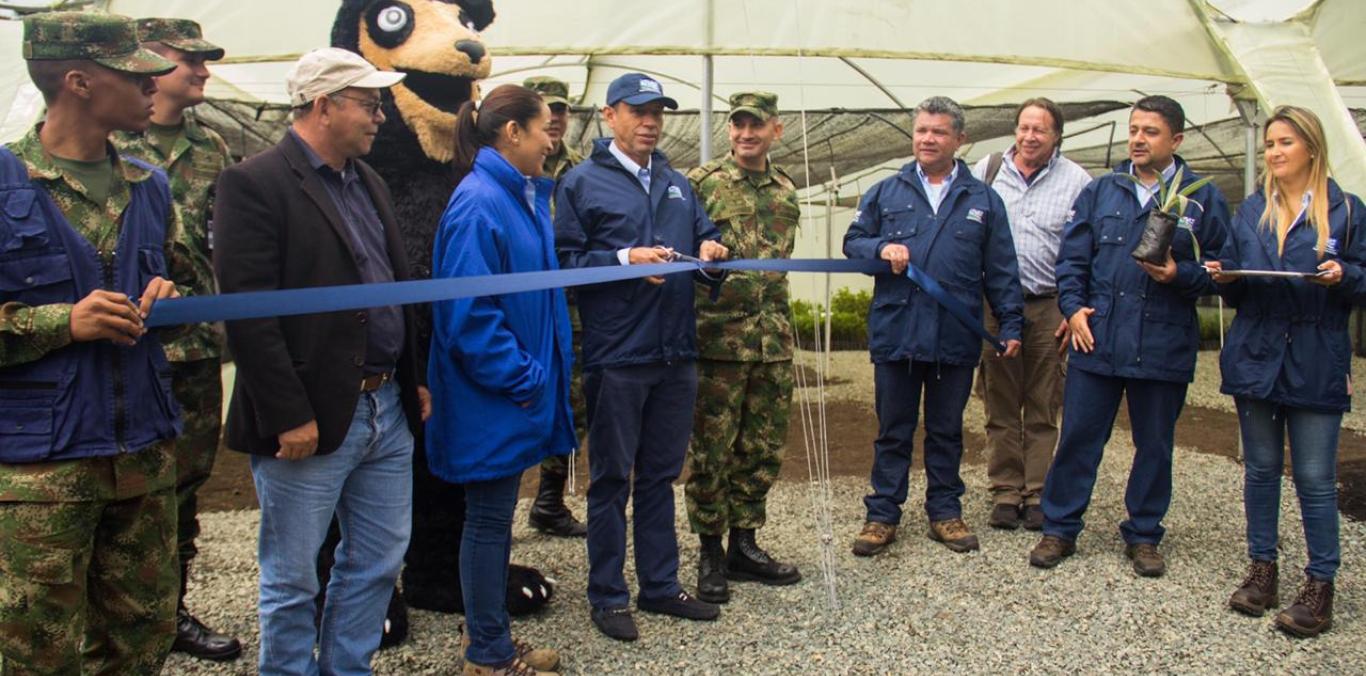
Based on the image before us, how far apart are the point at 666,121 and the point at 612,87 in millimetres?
4119

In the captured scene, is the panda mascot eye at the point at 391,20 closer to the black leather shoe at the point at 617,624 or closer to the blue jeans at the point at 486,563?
the blue jeans at the point at 486,563

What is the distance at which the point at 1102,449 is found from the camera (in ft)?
14.5

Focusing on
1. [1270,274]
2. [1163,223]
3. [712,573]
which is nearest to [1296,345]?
[1270,274]

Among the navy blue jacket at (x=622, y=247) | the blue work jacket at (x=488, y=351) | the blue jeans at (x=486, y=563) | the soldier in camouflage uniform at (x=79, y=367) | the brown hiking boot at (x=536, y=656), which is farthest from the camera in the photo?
the navy blue jacket at (x=622, y=247)

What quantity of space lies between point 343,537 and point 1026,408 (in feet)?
11.9

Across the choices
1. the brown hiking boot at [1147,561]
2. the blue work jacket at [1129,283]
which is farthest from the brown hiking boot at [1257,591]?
the blue work jacket at [1129,283]

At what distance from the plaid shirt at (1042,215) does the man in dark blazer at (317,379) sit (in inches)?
132

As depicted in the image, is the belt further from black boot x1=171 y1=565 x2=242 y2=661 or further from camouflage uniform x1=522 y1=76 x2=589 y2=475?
camouflage uniform x1=522 y1=76 x2=589 y2=475

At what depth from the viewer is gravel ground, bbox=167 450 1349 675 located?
3438 millimetres

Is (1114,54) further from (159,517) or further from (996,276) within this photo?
(159,517)

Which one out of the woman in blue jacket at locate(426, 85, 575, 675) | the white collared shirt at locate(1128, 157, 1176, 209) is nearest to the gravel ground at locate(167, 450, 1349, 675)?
the woman in blue jacket at locate(426, 85, 575, 675)

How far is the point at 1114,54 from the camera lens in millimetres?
5961

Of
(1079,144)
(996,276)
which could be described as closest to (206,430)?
(996,276)

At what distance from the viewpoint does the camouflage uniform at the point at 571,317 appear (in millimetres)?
4793
